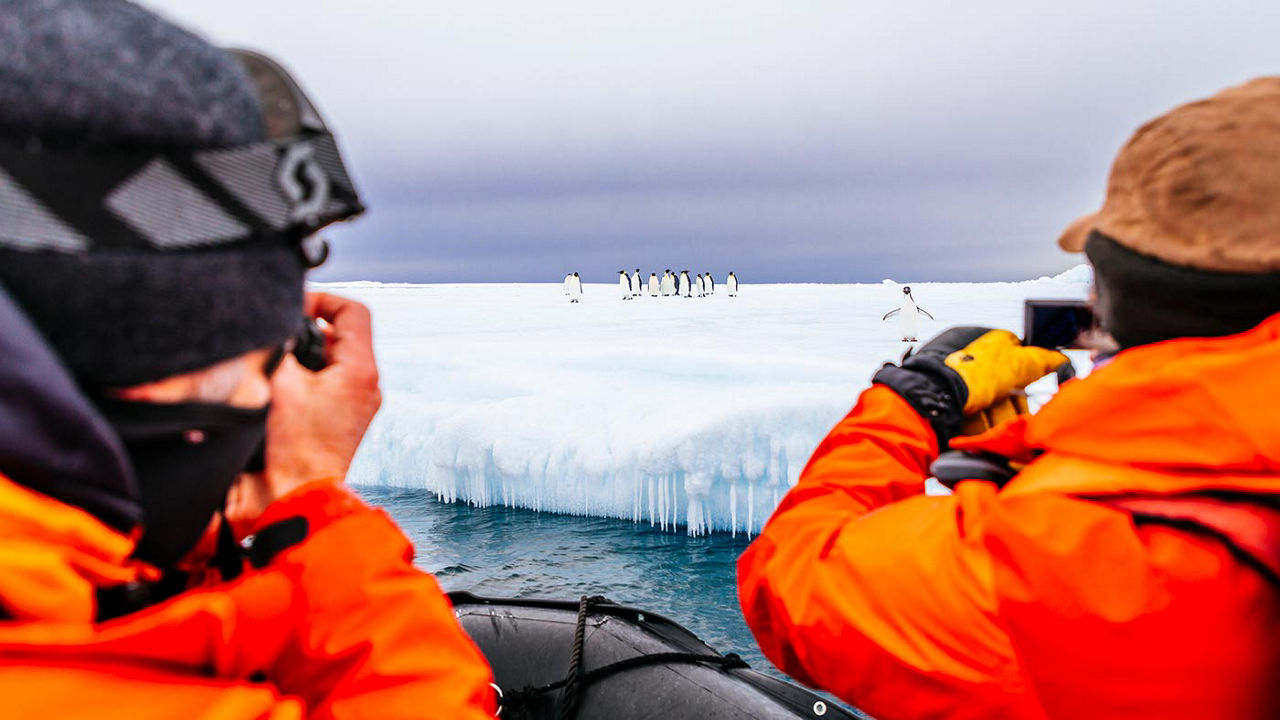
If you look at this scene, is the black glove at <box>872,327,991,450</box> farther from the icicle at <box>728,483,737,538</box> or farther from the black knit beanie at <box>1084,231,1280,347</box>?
the icicle at <box>728,483,737,538</box>

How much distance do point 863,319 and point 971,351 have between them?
1220 cm

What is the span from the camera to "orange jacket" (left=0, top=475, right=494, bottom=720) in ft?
1.59

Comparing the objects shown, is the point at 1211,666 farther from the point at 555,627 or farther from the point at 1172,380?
the point at 555,627

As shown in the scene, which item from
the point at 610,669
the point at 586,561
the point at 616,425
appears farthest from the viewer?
the point at 616,425

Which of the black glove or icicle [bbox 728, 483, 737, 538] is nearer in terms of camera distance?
the black glove

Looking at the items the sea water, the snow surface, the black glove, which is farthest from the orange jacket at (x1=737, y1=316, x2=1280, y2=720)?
the snow surface

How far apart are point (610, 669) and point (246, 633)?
145cm

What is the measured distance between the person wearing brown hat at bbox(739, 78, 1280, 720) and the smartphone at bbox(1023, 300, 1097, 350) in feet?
0.76

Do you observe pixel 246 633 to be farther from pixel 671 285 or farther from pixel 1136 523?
pixel 671 285

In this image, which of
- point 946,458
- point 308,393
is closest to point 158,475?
point 308,393

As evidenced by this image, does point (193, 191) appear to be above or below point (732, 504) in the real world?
above

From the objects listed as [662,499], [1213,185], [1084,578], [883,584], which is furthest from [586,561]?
[1213,185]

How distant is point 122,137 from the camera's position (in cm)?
51

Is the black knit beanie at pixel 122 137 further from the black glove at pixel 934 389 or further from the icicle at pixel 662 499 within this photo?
the icicle at pixel 662 499
